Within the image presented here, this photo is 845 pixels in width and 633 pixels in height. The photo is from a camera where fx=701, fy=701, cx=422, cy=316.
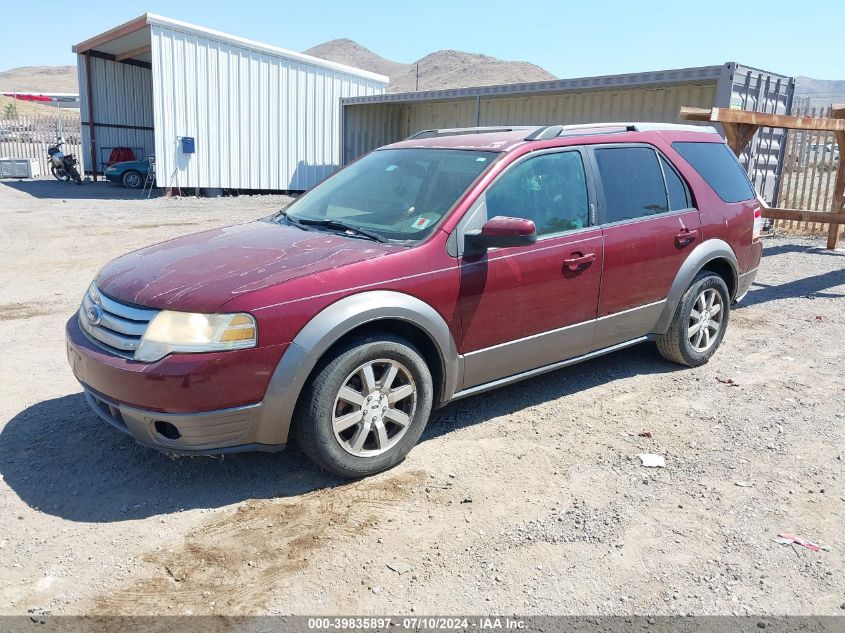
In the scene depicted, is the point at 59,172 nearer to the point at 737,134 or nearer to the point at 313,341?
the point at 737,134

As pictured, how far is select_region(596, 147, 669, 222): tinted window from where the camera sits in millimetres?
4859

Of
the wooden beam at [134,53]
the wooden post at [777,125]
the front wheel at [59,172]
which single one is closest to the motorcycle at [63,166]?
the front wheel at [59,172]

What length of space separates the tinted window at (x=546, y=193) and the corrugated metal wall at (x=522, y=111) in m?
10.8

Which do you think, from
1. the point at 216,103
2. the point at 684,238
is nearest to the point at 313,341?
the point at 684,238

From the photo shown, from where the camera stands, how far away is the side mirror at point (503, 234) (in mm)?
3865

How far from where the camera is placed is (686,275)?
17.4 feet

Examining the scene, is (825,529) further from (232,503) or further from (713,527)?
(232,503)

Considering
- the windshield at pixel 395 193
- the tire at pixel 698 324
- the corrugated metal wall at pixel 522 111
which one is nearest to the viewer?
the windshield at pixel 395 193

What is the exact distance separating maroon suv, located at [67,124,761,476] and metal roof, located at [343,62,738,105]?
753cm

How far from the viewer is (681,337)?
5.50 m

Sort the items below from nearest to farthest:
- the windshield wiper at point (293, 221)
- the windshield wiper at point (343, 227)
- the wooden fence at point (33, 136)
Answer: the windshield wiper at point (343, 227) < the windshield wiper at point (293, 221) < the wooden fence at point (33, 136)

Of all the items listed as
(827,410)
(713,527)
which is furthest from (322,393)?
(827,410)

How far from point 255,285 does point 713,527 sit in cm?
253

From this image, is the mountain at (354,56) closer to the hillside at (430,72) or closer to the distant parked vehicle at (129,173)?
the hillside at (430,72)
